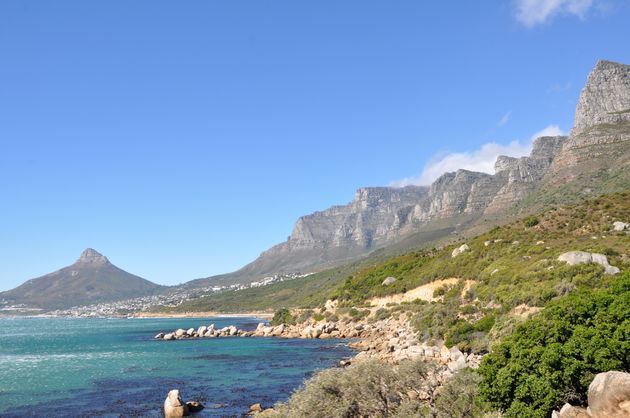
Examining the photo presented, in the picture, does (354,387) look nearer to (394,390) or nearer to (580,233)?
(394,390)

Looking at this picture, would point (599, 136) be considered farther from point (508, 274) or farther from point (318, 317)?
point (508, 274)

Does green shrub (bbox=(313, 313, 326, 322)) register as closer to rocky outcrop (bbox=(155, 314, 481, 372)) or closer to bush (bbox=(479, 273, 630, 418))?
rocky outcrop (bbox=(155, 314, 481, 372))

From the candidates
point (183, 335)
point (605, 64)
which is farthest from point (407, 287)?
point (605, 64)

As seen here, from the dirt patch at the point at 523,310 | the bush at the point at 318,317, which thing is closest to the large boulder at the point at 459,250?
the bush at the point at 318,317

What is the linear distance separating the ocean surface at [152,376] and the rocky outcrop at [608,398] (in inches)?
832

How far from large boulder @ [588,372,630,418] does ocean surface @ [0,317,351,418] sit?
2149cm

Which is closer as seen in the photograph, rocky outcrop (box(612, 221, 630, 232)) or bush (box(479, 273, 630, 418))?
bush (box(479, 273, 630, 418))

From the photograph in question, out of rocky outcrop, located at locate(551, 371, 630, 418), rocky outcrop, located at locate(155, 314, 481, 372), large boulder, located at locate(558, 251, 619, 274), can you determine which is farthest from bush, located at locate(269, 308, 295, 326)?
rocky outcrop, located at locate(551, 371, 630, 418)

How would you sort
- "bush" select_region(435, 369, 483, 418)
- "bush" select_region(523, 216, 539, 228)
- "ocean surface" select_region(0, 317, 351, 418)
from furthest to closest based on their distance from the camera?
1. "bush" select_region(523, 216, 539, 228)
2. "ocean surface" select_region(0, 317, 351, 418)
3. "bush" select_region(435, 369, 483, 418)

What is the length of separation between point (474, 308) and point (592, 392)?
3301cm

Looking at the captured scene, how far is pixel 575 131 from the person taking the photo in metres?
171

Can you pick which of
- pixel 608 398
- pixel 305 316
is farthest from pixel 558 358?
pixel 305 316

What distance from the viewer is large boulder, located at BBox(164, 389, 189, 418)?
29.5 m

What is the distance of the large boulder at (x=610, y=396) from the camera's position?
1439 centimetres
